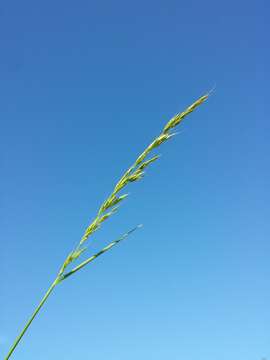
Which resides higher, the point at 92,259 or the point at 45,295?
the point at 92,259

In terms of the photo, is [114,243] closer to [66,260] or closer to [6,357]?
[66,260]

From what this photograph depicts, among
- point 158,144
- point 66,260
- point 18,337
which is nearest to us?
point 18,337

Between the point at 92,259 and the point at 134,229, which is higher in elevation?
the point at 134,229

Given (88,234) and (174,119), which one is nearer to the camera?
(88,234)

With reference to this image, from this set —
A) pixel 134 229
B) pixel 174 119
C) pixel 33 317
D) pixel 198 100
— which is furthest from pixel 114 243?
pixel 198 100

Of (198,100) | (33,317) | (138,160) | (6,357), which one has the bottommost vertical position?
(6,357)

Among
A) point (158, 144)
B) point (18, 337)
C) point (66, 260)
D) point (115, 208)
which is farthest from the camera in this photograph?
point (158, 144)

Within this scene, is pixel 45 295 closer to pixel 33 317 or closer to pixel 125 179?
pixel 33 317

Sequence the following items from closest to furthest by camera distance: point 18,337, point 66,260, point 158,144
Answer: point 18,337, point 66,260, point 158,144

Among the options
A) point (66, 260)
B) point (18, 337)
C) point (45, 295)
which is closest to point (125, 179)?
point (66, 260)
